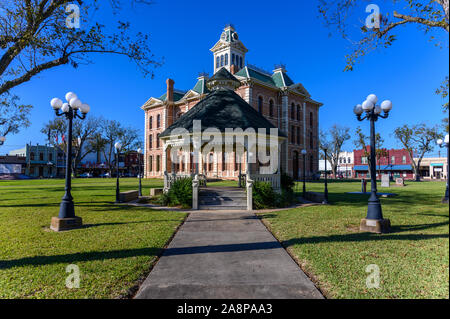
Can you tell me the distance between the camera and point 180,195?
1245 cm

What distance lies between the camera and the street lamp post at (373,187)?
22.3 ft

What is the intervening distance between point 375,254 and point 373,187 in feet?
9.11

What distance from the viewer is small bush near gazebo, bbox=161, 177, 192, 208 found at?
12.2 metres

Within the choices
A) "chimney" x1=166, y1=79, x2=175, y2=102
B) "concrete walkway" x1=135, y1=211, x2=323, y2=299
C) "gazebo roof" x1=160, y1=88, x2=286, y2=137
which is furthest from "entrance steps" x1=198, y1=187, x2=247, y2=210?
"chimney" x1=166, y1=79, x2=175, y2=102

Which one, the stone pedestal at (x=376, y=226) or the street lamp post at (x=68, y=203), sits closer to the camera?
the stone pedestal at (x=376, y=226)

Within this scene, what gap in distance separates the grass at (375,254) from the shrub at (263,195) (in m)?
3.65

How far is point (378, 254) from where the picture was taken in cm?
490

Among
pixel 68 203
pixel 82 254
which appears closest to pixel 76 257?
pixel 82 254

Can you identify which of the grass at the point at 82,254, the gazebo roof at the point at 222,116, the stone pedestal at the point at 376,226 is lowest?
the grass at the point at 82,254

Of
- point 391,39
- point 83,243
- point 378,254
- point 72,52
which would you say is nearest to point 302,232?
point 378,254

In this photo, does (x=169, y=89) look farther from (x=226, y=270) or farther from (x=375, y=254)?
(x=375, y=254)

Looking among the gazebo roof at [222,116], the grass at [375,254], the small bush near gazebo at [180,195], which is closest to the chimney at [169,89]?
the gazebo roof at [222,116]

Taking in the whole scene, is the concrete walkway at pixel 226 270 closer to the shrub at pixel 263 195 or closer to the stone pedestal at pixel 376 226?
the stone pedestal at pixel 376 226

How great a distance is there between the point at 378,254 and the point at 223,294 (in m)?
3.38
